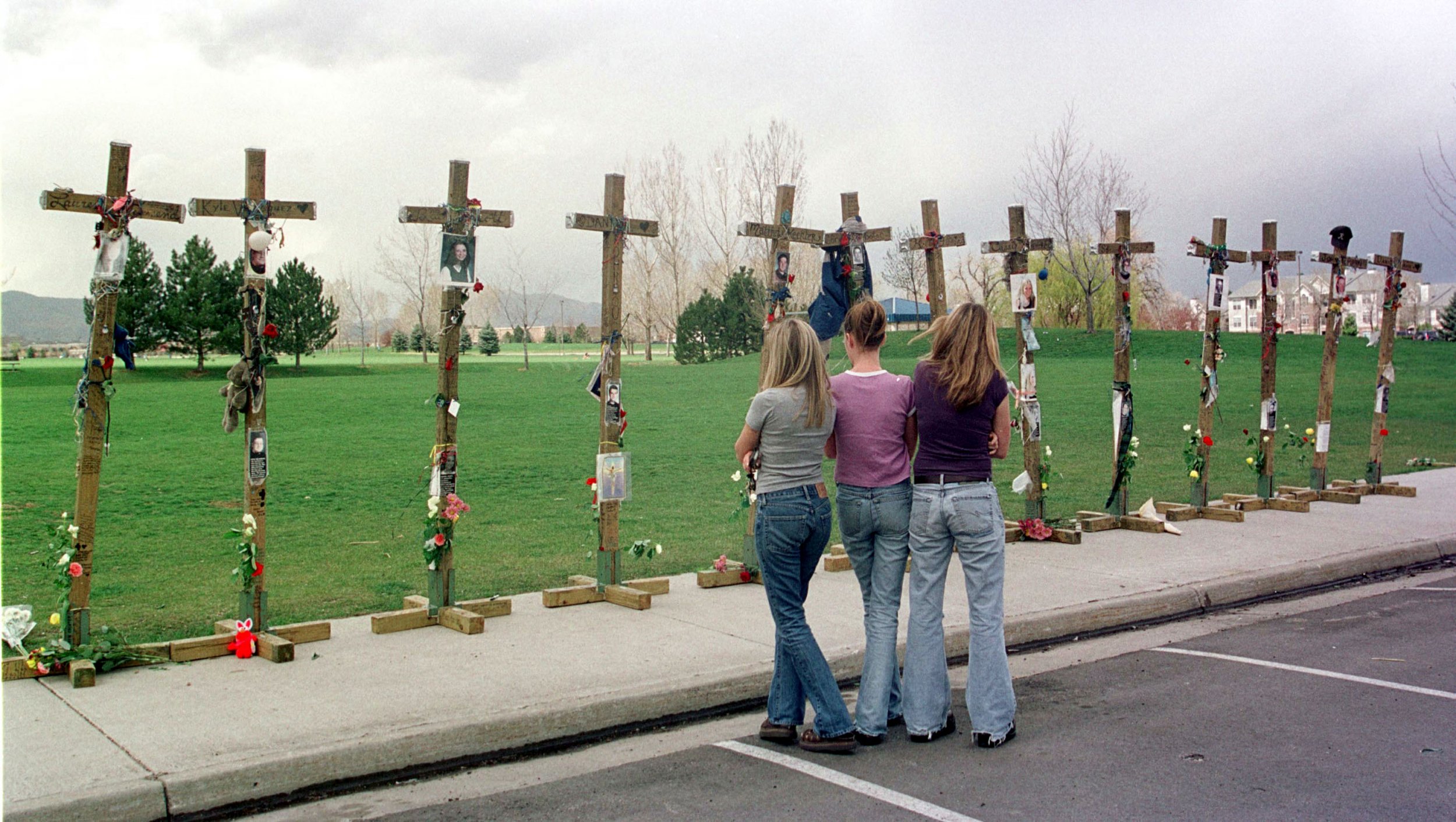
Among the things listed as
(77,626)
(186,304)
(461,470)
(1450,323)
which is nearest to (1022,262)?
(77,626)

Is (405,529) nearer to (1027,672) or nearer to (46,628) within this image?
(46,628)

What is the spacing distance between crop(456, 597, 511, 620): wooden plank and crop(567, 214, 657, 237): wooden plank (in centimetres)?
263

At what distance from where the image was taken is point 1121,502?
11.9m

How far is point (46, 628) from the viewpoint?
7488 mm

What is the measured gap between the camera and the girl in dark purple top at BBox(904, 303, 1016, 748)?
17.8 feet

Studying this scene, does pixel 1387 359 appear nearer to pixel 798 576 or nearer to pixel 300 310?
pixel 798 576

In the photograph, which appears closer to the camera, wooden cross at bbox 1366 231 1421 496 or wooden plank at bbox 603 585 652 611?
wooden plank at bbox 603 585 652 611

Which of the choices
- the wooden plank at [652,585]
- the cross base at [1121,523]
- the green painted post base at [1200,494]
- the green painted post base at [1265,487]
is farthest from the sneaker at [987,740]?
the green painted post base at [1265,487]

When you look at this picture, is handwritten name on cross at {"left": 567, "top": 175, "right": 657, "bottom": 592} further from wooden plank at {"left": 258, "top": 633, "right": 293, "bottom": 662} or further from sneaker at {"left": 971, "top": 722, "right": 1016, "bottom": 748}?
sneaker at {"left": 971, "top": 722, "right": 1016, "bottom": 748}

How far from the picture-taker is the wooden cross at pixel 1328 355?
1336cm

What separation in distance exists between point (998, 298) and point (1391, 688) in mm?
69407

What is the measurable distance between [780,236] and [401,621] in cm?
408

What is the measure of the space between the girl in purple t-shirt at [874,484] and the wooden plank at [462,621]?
269 centimetres

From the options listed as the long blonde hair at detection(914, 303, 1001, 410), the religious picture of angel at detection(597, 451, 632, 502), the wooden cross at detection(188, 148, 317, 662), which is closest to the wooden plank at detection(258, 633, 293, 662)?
the wooden cross at detection(188, 148, 317, 662)
